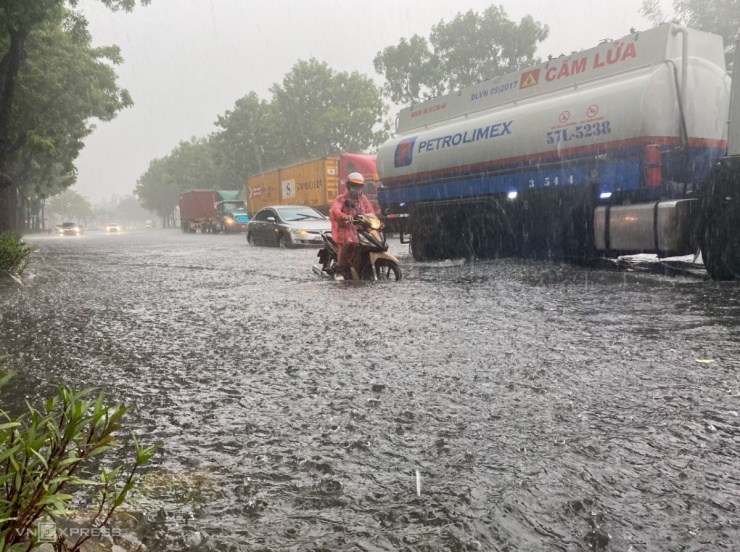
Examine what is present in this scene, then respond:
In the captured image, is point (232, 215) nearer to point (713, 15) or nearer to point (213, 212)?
point (213, 212)

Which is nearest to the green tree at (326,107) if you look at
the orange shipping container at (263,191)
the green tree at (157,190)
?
the orange shipping container at (263,191)

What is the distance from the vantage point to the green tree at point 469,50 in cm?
3894

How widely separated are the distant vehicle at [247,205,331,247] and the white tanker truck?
7.00 metres

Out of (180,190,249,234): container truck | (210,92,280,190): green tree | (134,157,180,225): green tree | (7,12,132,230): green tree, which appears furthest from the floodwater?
(134,157,180,225): green tree

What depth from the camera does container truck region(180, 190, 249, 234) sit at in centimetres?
4522

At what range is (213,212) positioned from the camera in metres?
49.6

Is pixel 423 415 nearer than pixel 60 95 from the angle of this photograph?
Yes

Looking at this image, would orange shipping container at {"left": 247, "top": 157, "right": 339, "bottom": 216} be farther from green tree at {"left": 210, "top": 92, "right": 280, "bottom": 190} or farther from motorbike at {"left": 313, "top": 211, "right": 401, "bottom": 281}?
motorbike at {"left": 313, "top": 211, "right": 401, "bottom": 281}

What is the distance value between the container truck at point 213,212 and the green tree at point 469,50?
596 inches

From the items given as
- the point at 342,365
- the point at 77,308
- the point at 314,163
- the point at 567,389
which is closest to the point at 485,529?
Result: the point at 567,389

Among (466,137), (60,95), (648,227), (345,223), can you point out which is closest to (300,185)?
(60,95)

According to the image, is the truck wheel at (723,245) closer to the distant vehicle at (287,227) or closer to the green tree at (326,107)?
the distant vehicle at (287,227)

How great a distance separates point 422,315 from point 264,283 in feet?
13.9

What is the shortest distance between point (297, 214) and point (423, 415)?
19.1 m
